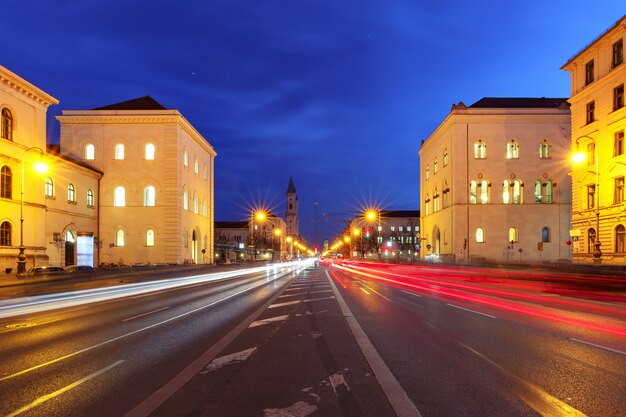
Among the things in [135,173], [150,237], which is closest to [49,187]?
[135,173]

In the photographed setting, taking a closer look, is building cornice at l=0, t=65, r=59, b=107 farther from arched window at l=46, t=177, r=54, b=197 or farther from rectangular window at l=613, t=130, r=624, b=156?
rectangular window at l=613, t=130, r=624, b=156

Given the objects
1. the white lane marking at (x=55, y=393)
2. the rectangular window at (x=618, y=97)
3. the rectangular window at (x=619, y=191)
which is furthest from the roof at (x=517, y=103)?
the white lane marking at (x=55, y=393)

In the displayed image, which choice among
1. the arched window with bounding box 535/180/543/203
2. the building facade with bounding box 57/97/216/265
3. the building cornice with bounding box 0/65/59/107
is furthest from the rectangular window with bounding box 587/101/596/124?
the building cornice with bounding box 0/65/59/107

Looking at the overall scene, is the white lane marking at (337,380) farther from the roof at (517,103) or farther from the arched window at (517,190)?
the roof at (517,103)

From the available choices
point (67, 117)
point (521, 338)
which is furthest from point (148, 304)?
point (67, 117)

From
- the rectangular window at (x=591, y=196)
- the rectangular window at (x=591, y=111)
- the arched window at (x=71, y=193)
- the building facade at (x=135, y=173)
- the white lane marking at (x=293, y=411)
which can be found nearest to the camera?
the white lane marking at (x=293, y=411)

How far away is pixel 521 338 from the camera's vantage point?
1020cm

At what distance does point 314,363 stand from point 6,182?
3895 cm

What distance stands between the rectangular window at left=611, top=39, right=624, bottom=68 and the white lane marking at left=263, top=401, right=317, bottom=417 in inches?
1697

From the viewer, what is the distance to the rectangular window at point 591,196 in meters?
42.9

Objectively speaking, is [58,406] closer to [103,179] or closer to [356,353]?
[356,353]

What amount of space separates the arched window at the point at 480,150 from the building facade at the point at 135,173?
126 feet

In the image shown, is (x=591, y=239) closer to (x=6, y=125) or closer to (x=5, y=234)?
(x=5, y=234)

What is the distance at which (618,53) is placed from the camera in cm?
3988
